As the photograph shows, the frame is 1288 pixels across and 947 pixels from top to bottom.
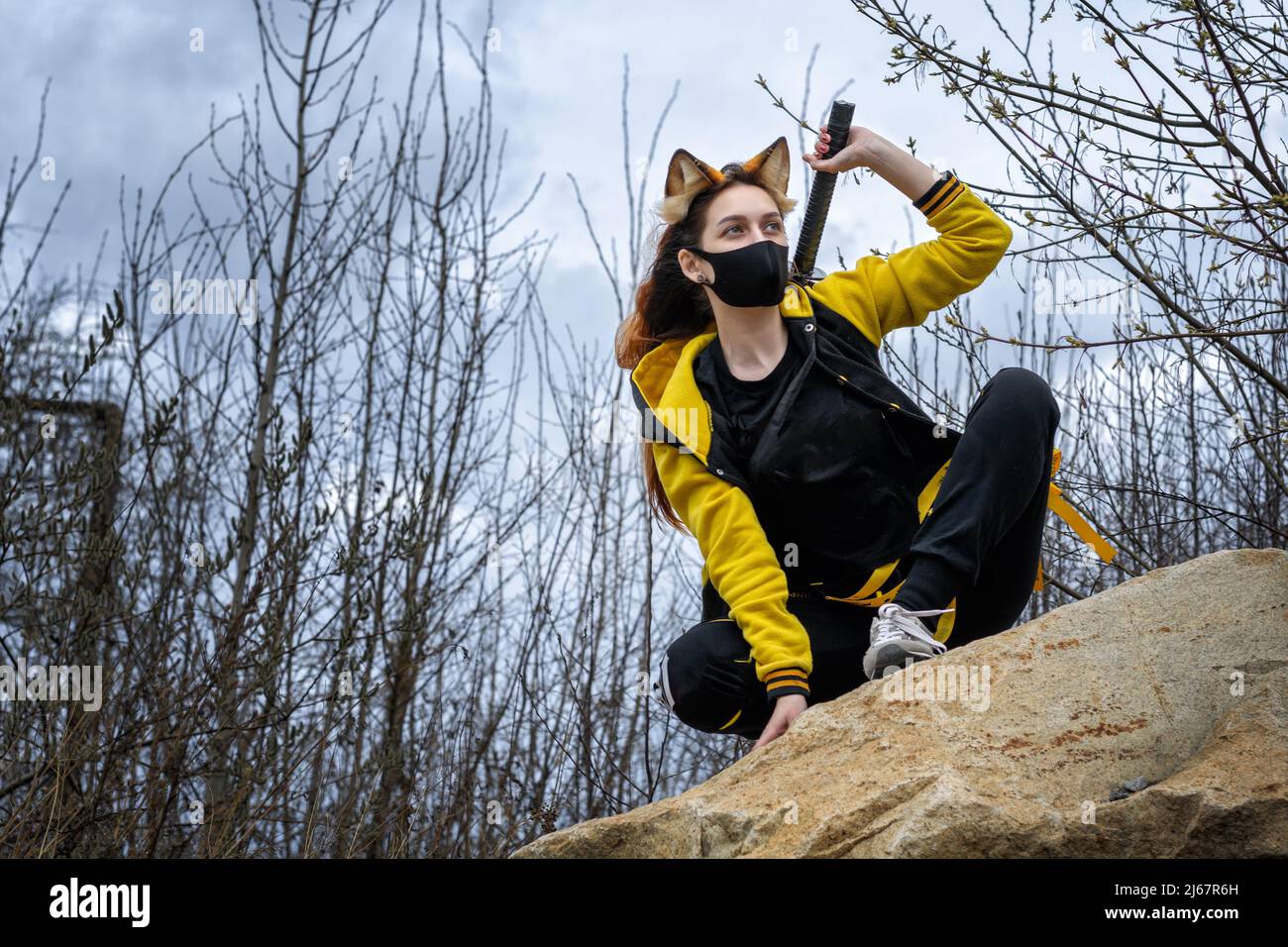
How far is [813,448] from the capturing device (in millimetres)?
3168

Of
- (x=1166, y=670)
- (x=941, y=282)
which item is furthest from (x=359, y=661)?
(x=1166, y=670)

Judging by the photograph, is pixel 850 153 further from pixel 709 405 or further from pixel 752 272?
pixel 709 405

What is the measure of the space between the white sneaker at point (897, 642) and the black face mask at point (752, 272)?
0.89 meters

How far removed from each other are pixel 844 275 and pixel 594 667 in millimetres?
2628

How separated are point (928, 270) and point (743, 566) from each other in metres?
0.93

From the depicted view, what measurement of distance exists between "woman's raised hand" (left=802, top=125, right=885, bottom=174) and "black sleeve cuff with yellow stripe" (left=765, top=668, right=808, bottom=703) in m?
1.28

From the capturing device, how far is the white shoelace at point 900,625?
283cm

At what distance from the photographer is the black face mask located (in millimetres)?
3234

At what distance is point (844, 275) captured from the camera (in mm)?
3480

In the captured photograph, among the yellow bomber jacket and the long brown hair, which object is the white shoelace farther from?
the long brown hair
